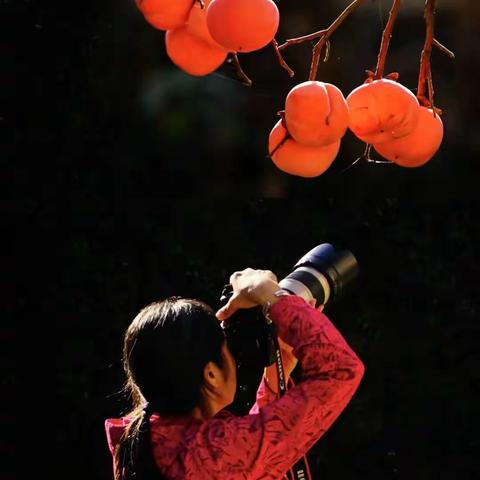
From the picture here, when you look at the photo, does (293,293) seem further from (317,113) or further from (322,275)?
(317,113)

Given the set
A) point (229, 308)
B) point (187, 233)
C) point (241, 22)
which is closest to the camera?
point (241, 22)

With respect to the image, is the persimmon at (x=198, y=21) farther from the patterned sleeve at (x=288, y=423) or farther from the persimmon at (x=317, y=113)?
the patterned sleeve at (x=288, y=423)

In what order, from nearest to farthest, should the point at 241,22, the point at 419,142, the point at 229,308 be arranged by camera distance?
the point at 241,22, the point at 419,142, the point at 229,308

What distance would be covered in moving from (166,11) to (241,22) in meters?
0.11

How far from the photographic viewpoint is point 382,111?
44.1 inches

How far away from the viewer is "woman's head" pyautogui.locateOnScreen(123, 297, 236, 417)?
48.1 inches

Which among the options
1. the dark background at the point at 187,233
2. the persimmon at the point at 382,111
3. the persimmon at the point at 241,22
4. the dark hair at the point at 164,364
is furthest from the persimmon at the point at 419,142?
the dark background at the point at 187,233

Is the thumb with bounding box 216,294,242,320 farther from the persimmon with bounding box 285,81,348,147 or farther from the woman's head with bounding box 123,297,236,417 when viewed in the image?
the persimmon with bounding box 285,81,348,147

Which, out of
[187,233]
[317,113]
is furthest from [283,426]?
[187,233]

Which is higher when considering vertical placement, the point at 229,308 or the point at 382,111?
the point at 382,111

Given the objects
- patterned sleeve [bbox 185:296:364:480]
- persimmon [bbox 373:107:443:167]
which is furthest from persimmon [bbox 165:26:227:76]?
patterned sleeve [bbox 185:296:364:480]

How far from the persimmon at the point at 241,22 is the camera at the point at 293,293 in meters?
0.36

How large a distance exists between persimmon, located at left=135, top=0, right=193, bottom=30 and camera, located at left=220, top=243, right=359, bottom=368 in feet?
1.25

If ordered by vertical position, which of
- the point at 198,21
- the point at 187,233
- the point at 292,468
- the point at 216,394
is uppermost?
the point at 198,21
